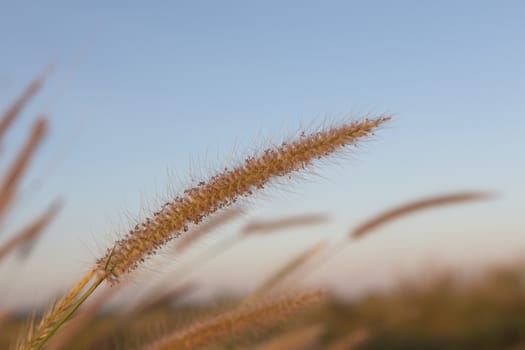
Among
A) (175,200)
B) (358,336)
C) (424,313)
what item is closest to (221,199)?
(175,200)

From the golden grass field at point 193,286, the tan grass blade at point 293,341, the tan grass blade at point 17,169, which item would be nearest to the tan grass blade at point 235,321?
the golden grass field at point 193,286

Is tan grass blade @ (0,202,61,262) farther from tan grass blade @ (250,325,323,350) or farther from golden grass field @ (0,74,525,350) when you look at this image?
tan grass blade @ (250,325,323,350)

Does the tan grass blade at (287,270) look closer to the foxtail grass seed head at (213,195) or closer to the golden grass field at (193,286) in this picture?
the golden grass field at (193,286)

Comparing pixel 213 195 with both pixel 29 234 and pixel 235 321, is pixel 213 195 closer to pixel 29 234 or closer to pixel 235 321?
pixel 235 321

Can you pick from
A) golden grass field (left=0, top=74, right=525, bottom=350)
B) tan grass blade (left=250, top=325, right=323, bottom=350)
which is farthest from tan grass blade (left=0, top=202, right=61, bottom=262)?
tan grass blade (left=250, top=325, right=323, bottom=350)

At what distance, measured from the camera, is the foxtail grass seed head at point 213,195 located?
1065 millimetres

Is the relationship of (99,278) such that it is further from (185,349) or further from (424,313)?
(424,313)

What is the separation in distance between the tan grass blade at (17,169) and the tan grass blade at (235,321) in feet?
3.37

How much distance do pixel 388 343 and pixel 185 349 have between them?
5.89 metres

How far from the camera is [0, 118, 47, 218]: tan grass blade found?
212 cm

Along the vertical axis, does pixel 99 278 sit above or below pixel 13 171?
below

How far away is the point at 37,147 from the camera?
233 cm

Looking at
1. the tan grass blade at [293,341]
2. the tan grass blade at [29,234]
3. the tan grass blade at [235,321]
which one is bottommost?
the tan grass blade at [235,321]

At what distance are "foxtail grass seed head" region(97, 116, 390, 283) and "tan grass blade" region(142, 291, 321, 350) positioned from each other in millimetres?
310
